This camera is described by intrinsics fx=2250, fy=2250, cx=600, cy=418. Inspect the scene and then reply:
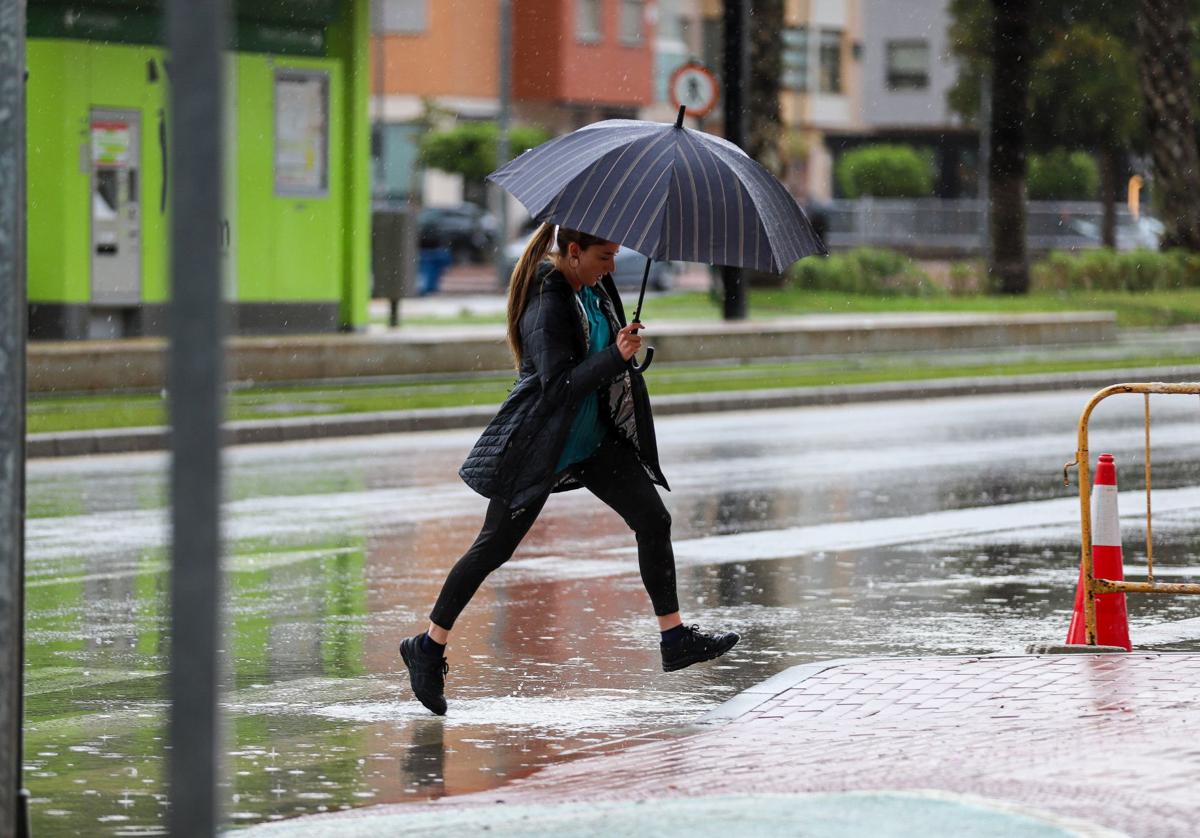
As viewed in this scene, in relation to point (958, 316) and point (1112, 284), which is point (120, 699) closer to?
point (958, 316)

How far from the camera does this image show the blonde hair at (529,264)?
7496 millimetres

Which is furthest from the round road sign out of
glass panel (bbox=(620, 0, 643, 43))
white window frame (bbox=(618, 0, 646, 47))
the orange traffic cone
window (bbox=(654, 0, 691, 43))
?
window (bbox=(654, 0, 691, 43))

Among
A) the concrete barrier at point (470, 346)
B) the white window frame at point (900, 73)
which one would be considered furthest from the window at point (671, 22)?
the concrete barrier at point (470, 346)

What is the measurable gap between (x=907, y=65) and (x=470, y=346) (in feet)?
210

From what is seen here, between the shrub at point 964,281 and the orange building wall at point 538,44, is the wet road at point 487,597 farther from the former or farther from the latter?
the orange building wall at point 538,44

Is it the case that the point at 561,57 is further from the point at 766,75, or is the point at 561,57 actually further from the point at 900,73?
the point at 766,75

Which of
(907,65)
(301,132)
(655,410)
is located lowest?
(655,410)

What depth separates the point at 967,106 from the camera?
65125 millimetres

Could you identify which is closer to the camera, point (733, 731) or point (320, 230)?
point (733, 731)

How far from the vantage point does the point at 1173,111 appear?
123 feet

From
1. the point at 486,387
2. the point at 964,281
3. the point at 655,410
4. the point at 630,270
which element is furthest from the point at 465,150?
the point at 655,410

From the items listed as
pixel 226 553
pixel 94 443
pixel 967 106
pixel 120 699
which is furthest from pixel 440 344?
pixel 967 106

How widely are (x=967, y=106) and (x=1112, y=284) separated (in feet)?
94.9

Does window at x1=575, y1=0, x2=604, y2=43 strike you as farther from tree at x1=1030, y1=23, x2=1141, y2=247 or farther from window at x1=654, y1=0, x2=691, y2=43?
tree at x1=1030, y1=23, x2=1141, y2=247
